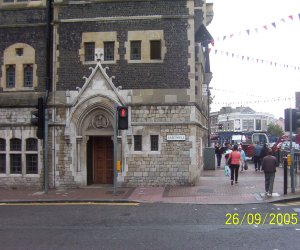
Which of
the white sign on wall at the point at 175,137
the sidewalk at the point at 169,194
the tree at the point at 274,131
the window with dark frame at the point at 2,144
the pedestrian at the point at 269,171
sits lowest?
the sidewalk at the point at 169,194

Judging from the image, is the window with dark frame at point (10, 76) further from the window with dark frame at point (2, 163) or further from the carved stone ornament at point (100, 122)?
the carved stone ornament at point (100, 122)

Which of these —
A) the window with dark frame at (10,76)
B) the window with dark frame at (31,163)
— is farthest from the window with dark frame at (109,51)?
the window with dark frame at (31,163)

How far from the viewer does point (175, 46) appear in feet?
62.1

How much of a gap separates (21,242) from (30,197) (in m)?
7.78

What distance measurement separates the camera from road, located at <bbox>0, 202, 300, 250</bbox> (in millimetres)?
8883

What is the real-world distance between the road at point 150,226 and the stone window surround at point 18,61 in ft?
23.1

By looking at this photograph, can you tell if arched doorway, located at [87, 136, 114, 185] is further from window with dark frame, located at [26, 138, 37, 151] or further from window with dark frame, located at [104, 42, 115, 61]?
window with dark frame, located at [104, 42, 115, 61]

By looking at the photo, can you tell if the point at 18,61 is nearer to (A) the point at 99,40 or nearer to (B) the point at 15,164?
(A) the point at 99,40

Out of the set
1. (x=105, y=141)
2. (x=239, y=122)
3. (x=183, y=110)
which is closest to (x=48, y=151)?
(x=105, y=141)

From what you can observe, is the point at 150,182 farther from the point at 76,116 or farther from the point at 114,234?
the point at 114,234

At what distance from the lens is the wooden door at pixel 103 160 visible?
20000 mm

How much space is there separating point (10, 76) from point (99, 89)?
173 inches
